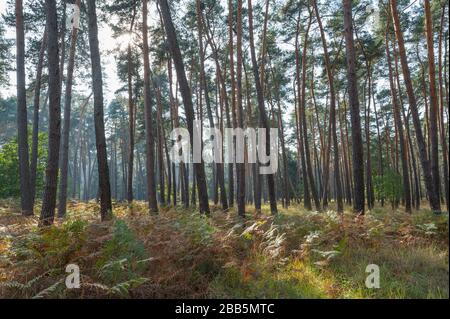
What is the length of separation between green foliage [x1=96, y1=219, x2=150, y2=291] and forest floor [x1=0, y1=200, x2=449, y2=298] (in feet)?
0.04

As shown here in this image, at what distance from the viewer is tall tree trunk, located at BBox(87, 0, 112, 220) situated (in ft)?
26.1

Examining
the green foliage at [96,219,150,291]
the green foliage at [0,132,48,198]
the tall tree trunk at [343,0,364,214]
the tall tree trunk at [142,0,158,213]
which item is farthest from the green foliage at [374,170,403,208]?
the green foliage at [0,132,48,198]

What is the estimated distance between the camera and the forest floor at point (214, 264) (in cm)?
353

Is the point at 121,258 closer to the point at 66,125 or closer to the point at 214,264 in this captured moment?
the point at 214,264

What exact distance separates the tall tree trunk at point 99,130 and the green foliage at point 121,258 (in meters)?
3.23

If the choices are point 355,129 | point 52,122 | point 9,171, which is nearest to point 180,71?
point 52,122

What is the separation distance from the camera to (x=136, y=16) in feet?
50.5

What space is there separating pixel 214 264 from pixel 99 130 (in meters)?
5.79

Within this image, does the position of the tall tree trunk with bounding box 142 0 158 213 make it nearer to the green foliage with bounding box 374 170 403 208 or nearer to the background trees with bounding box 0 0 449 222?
the background trees with bounding box 0 0 449 222

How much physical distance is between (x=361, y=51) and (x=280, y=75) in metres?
6.15

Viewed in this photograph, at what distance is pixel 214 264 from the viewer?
4270 millimetres

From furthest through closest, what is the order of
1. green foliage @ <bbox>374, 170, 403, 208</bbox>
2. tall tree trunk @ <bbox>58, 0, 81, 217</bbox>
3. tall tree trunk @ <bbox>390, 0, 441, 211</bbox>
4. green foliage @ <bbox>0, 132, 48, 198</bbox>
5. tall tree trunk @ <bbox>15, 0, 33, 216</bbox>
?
green foliage @ <bbox>374, 170, 403, 208</bbox>
green foliage @ <bbox>0, 132, 48, 198</bbox>
tall tree trunk @ <bbox>58, 0, 81, 217</bbox>
tall tree trunk @ <bbox>15, 0, 33, 216</bbox>
tall tree trunk @ <bbox>390, 0, 441, 211</bbox>
